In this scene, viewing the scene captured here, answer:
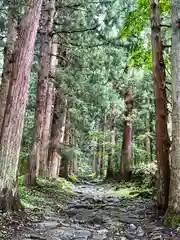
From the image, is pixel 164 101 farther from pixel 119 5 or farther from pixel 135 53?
pixel 119 5

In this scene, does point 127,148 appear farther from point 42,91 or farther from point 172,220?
point 172,220

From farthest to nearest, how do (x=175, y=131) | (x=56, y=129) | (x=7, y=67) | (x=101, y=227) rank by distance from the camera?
(x=56, y=129)
(x=7, y=67)
(x=175, y=131)
(x=101, y=227)

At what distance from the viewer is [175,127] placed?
6.09 metres

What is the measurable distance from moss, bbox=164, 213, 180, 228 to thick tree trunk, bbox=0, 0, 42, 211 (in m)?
2.86

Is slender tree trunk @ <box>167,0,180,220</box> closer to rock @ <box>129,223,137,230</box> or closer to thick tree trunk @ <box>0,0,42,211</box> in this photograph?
rock @ <box>129,223,137,230</box>

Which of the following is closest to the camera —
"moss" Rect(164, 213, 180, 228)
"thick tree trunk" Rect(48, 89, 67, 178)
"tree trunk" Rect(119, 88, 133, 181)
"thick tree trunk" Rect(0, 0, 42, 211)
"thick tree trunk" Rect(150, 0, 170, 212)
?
"moss" Rect(164, 213, 180, 228)

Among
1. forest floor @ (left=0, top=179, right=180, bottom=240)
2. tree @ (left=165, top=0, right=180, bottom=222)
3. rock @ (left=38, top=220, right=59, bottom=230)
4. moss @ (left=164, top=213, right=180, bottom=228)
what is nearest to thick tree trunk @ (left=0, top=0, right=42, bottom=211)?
forest floor @ (left=0, top=179, right=180, bottom=240)

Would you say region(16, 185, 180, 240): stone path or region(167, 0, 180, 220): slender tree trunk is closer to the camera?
region(16, 185, 180, 240): stone path

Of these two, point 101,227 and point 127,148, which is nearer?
point 101,227

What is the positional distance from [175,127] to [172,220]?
177 centimetres

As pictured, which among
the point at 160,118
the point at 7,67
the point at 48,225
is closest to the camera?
the point at 48,225

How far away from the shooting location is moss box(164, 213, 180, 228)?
5.54 metres

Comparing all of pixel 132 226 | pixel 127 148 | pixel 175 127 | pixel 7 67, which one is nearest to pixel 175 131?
pixel 175 127

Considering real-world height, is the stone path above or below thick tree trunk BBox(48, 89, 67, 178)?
below
